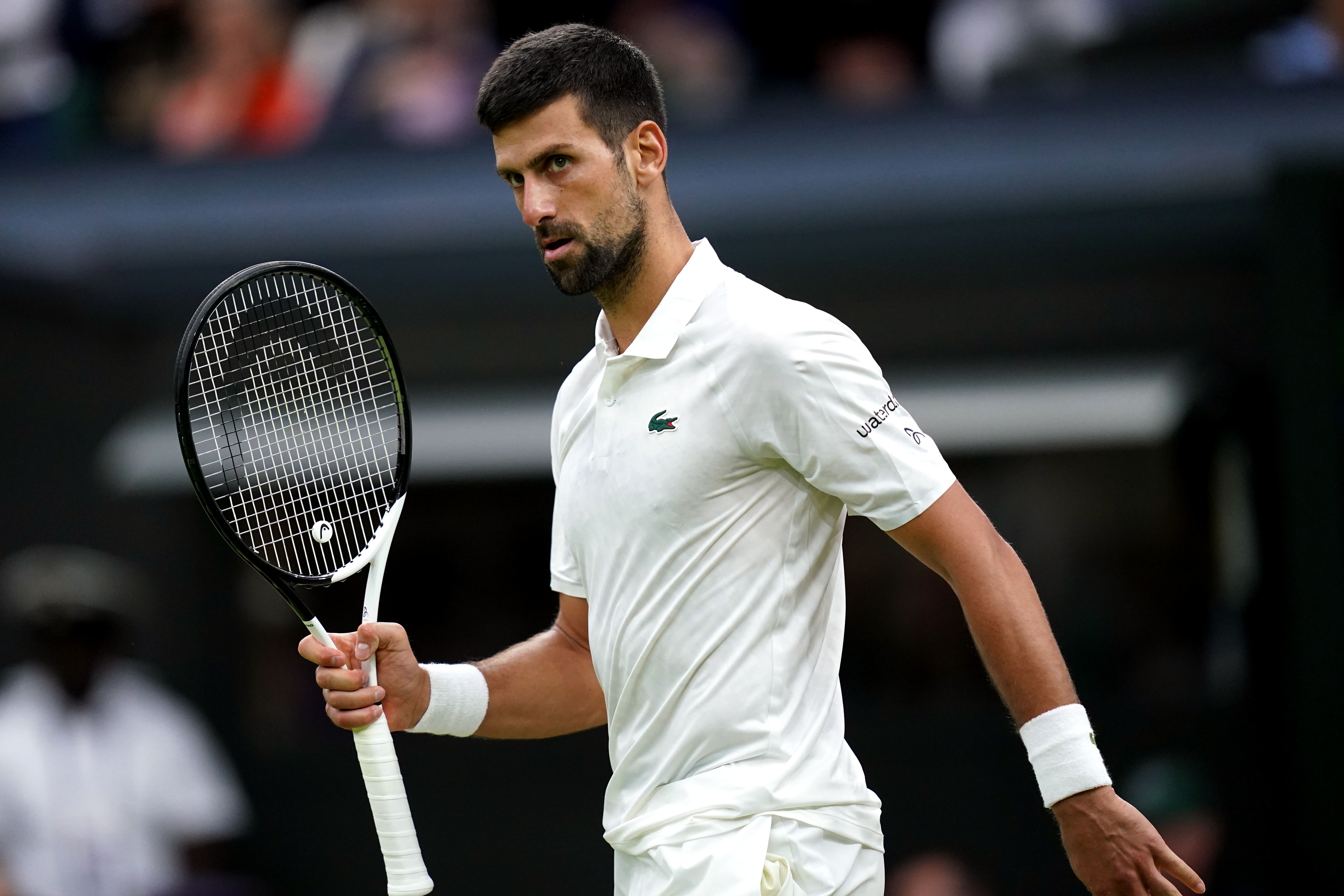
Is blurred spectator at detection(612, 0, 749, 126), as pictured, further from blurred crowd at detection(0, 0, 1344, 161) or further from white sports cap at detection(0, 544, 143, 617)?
white sports cap at detection(0, 544, 143, 617)

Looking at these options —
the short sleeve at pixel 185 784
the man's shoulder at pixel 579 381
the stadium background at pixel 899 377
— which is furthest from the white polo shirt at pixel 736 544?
the short sleeve at pixel 185 784

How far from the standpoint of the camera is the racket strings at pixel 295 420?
366 centimetres

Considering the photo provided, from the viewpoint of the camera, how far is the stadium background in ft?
24.8

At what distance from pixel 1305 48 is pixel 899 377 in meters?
2.30

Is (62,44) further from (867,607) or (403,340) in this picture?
(867,607)

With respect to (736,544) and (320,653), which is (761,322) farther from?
(320,653)

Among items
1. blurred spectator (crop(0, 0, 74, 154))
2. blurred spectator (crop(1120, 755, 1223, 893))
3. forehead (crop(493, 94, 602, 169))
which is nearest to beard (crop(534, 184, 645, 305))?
forehead (crop(493, 94, 602, 169))

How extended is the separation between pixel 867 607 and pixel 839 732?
5128 mm

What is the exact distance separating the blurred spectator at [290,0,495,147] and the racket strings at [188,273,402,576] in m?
1.22

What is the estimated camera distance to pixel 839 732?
123 inches

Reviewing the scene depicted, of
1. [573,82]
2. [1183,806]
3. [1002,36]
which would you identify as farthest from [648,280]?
[1002,36]

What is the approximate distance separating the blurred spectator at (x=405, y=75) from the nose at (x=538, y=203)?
5.58 metres

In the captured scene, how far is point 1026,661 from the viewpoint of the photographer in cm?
288

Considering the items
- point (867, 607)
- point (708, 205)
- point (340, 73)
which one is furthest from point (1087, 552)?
point (340, 73)
